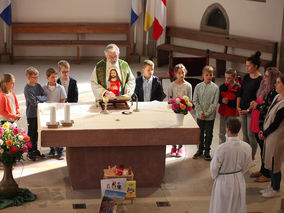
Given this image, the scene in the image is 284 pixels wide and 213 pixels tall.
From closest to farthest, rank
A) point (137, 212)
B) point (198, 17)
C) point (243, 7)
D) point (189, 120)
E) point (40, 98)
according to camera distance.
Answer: point (137, 212), point (189, 120), point (40, 98), point (243, 7), point (198, 17)

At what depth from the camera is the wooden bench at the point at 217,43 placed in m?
11.7

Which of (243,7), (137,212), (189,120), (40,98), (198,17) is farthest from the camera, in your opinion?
(198,17)

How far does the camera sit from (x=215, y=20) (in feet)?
43.8

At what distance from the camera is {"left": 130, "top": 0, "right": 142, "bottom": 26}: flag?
14000mm

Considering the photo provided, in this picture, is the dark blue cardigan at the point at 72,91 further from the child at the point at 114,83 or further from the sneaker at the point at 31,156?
the sneaker at the point at 31,156

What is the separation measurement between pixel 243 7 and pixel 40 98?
278 inches

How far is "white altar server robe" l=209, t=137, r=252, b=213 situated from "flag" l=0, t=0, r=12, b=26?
10179 mm

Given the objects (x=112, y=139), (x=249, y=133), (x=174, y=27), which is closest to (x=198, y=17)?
(x=174, y=27)

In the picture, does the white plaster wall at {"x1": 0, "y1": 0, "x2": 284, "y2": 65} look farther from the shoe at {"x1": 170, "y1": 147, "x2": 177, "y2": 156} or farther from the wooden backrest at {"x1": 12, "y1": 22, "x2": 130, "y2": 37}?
the shoe at {"x1": 170, "y1": 147, "x2": 177, "y2": 156}

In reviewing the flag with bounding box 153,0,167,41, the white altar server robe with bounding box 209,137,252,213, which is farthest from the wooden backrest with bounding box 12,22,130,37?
the white altar server robe with bounding box 209,137,252,213

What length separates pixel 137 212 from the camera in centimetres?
570

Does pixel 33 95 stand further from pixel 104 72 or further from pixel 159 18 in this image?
pixel 159 18

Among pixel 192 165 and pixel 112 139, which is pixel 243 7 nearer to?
pixel 192 165

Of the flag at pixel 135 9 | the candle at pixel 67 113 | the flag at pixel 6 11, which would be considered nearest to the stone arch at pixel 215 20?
the flag at pixel 135 9
